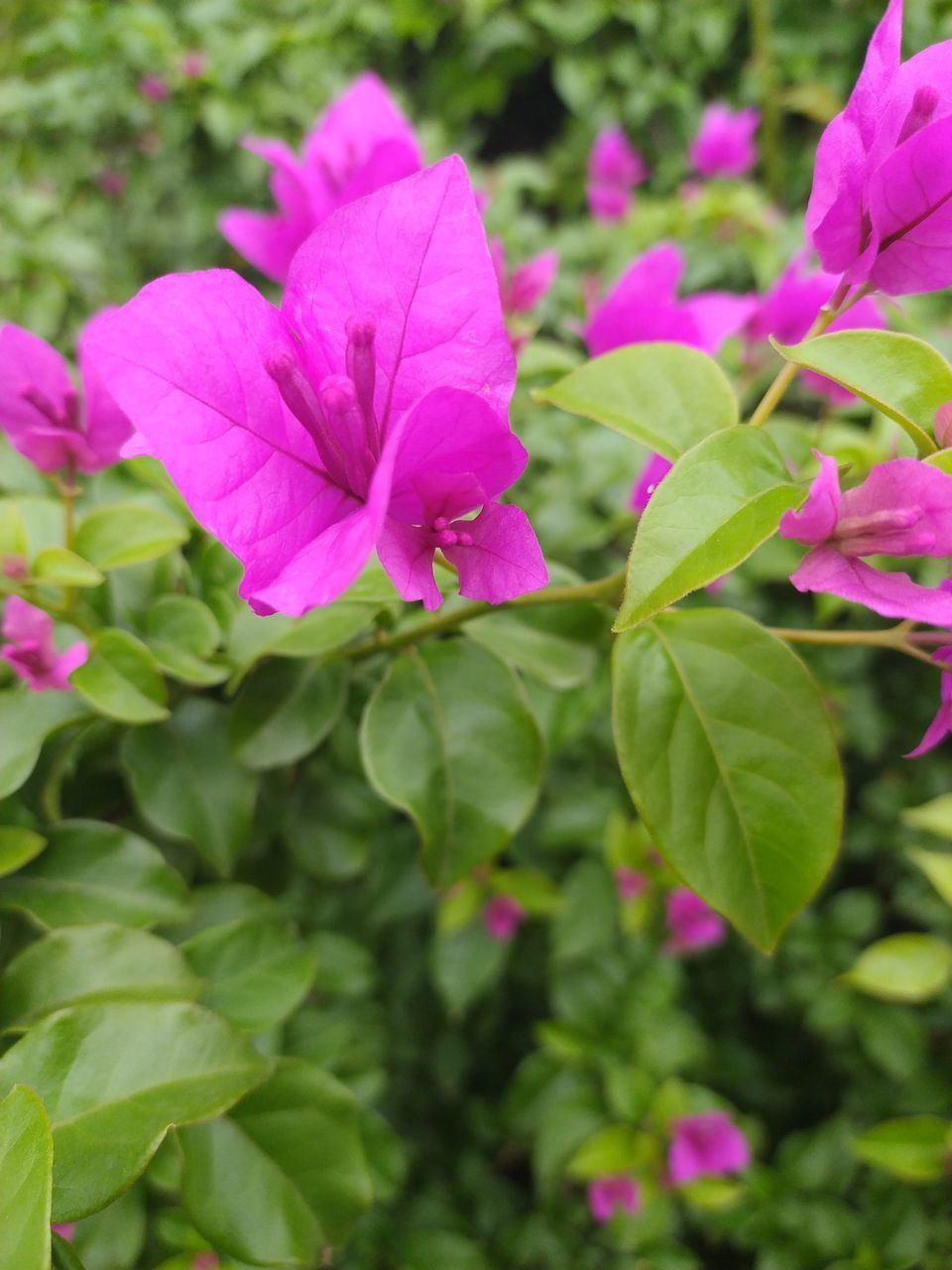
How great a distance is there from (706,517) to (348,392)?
14 centimetres

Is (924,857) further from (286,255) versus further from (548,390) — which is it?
(286,255)

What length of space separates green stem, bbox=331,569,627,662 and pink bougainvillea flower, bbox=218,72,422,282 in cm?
29

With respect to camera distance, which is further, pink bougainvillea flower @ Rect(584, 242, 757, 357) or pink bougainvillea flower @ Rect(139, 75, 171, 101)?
pink bougainvillea flower @ Rect(139, 75, 171, 101)

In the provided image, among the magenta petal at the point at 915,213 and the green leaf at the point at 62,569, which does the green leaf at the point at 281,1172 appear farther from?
the magenta petal at the point at 915,213

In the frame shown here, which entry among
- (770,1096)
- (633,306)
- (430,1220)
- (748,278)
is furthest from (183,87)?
(770,1096)

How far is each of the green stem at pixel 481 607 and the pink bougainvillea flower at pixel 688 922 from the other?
679 millimetres

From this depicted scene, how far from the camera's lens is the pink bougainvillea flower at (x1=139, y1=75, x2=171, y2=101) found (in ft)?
5.26

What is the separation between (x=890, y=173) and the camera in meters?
0.35

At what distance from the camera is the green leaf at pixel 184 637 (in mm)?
509

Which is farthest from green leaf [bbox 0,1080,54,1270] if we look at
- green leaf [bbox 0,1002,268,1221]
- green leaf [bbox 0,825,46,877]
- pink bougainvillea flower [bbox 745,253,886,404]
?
pink bougainvillea flower [bbox 745,253,886,404]

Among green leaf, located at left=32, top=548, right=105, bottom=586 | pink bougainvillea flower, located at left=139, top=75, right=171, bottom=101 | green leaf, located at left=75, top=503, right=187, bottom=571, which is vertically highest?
pink bougainvillea flower, located at left=139, top=75, right=171, bottom=101

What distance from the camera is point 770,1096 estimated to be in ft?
4.45

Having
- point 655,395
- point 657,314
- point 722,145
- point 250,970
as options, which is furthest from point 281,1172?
point 722,145

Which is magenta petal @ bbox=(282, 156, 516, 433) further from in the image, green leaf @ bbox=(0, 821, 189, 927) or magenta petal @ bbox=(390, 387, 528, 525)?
green leaf @ bbox=(0, 821, 189, 927)
